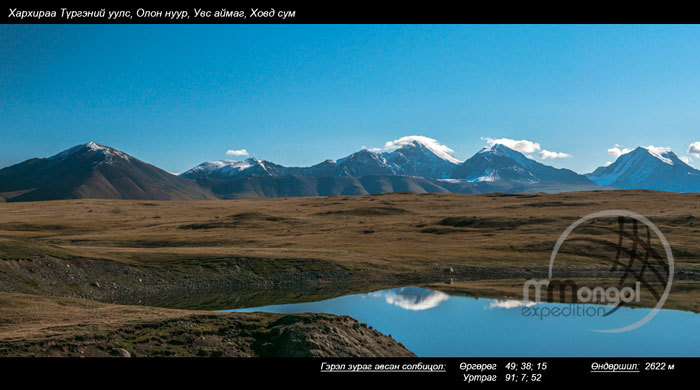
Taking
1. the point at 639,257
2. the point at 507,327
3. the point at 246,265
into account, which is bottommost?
the point at 507,327

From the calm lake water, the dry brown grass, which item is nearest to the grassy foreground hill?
the dry brown grass

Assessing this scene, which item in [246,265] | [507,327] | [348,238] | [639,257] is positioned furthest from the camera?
[348,238]

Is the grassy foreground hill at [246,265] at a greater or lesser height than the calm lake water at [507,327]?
greater

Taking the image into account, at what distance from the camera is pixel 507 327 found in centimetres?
3694

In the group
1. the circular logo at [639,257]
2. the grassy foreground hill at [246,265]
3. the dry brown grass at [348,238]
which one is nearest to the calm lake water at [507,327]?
the circular logo at [639,257]

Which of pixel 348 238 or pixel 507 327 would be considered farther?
pixel 348 238

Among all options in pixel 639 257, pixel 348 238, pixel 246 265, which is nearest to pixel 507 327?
pixel 246 265

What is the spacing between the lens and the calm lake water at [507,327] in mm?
31281

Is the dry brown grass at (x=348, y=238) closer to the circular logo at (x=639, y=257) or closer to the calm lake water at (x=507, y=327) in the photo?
the circular logo at (x=639, y=257)

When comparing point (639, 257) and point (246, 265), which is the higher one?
point (246, 265)

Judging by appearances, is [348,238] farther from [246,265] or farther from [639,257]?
[639,257]

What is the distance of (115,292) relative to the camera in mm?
52094

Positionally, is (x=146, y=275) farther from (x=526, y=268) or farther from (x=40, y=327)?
(x=526, y=268)
